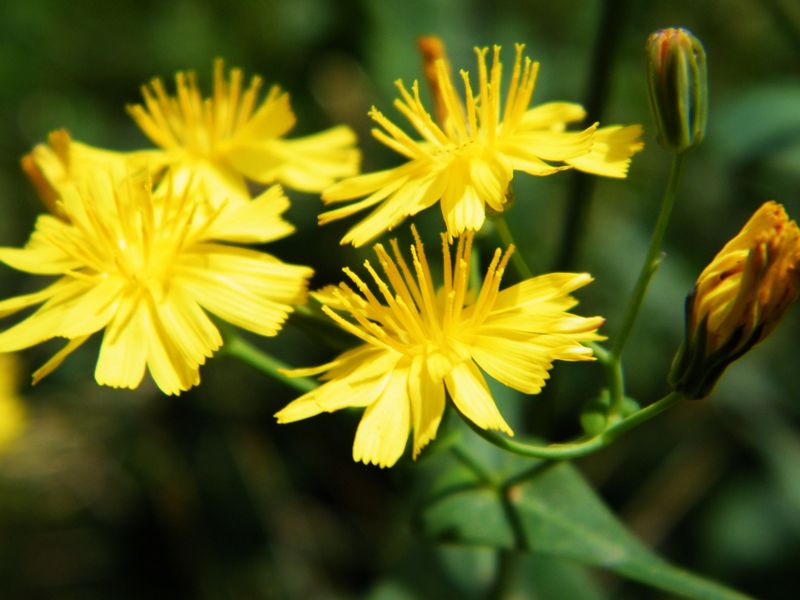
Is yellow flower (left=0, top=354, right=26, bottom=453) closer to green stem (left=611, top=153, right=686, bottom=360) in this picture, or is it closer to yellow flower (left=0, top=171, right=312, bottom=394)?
yellow flower (left=0, top=171, right=312, bottom=394)

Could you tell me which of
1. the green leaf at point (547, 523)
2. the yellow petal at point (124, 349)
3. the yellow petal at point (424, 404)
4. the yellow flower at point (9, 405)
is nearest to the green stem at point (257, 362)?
the yellow petal at point (124, 349)

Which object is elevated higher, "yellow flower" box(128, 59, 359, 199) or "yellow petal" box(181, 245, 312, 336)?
"yellow flower" box(128, 59, 359, 199)

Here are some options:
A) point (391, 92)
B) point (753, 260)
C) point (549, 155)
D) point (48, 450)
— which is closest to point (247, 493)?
point (48, 450)

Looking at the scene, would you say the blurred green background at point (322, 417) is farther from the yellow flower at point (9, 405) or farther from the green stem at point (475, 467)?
the green stem at point (475, 467)

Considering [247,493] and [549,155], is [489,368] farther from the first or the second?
[247,493]

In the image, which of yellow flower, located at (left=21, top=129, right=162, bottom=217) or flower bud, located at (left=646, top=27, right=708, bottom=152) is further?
yellow flower, located at (left=21, top=129, right=162, bottom=217)

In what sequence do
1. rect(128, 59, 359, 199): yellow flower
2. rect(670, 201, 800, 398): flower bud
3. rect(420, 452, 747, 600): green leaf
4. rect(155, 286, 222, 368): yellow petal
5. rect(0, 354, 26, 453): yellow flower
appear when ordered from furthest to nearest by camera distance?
rect(0, 354, 26, 453): yellow flower < rect(128, 59, 359, 199): yellow flower < rect(420, 452, 747, 600): green leaf < rect(155, 286, 222, 368): yellow petal < rect(670, 201, 800, 398): flower bud

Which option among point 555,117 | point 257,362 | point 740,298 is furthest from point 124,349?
point 740,298

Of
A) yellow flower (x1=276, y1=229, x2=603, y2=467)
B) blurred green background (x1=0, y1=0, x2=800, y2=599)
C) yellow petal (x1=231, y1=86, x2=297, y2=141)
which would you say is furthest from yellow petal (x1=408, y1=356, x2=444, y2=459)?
blurred green background (x1=0, y1=0, x2=800, y2=599)
